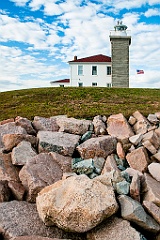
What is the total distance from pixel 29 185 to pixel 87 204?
6.34ft

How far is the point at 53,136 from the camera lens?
8805 mm

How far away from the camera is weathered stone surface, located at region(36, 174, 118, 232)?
17.3 feet

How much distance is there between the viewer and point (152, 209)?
19.7 ft

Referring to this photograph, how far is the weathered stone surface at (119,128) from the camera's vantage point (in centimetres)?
939

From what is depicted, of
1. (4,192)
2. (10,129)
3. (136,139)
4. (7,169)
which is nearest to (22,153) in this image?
(7,169)

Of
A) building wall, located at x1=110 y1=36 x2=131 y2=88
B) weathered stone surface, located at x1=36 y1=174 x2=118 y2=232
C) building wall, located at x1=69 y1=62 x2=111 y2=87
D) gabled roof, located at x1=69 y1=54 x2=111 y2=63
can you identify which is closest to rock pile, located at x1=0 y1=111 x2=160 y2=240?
weathered stone surface, located at x1=36 y1=174 x2=118 y2=232

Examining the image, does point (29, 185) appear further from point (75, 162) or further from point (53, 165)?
point (75, 162)

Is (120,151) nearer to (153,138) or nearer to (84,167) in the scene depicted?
(153,138)

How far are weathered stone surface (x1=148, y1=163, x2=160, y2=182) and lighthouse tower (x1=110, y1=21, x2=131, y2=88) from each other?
2862 cm

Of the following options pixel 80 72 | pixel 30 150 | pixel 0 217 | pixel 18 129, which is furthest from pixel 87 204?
pixel 80 72

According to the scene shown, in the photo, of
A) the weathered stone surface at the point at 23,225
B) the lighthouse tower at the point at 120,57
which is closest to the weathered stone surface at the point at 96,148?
the weathered stone surface at the point at 23,225

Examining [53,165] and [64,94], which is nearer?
[53,165]

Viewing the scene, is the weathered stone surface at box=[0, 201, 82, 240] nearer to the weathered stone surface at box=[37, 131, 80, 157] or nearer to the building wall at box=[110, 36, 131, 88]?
the weathered stone surface at box=[37, 131, 80, 157]

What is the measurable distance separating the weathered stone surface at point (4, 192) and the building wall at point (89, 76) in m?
32.9
